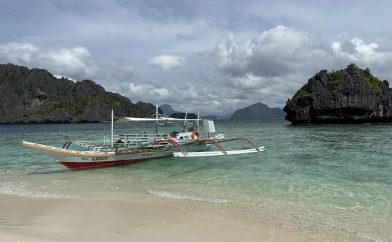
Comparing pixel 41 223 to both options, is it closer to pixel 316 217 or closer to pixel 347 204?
pixel 316 217

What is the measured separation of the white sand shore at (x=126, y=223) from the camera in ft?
30.3

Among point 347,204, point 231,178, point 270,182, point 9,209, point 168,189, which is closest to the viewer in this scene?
point 9,209

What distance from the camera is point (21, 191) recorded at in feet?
52.3

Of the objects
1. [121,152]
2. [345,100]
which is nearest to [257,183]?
[121,152]

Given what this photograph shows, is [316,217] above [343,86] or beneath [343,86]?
beneath

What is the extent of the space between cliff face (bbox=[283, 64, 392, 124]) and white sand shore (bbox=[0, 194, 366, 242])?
106m

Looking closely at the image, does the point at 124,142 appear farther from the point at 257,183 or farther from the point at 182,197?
the point at 182,197

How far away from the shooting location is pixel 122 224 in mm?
10406

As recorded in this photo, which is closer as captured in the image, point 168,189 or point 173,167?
point 168,189

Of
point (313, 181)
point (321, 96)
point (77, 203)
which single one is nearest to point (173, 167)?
point (313, 181)

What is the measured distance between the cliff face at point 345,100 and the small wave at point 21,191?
10541 cm

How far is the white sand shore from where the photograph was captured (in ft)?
30.3

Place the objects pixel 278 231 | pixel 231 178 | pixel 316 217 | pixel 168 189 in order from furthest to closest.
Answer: pixel 231 178 → pixel 168 189 → pixel 316 217 → pixel 278 231

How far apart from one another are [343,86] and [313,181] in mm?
103882
